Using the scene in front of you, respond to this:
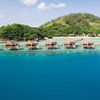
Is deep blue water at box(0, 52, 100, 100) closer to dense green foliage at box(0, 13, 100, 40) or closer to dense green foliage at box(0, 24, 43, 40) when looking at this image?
dense green foliage at box(0, 24, 43, 40)

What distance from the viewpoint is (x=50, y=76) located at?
47.4ft

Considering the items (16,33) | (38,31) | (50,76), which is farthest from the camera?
(38,31)

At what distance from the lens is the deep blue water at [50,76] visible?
10961 millimetres

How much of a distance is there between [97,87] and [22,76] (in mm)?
4420

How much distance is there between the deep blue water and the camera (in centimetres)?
1096

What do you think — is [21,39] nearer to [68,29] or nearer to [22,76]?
[68,29]

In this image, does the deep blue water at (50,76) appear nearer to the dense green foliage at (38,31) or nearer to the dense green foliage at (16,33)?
the dense green foliage at (16,33)

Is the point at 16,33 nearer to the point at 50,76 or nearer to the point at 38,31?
the point at 38,31

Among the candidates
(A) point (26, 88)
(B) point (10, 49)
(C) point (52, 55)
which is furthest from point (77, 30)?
(A) point (26, 88)

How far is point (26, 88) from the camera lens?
11.9m

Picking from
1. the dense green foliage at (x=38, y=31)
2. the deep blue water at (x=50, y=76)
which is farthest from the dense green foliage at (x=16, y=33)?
the deep blue water at (x=50, y=76)

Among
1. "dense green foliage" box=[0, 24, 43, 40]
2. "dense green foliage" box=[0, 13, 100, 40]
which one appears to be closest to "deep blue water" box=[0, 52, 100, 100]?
"dense green foliage" box=[0, 24, 43, 40]

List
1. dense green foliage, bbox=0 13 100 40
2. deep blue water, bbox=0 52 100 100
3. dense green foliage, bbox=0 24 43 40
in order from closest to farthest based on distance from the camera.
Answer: deep blue water, bbox=0 52 100 100 < dense green foliage, bbox=0 24 43 40 < dense green foliage, bbox=0 13 100 40

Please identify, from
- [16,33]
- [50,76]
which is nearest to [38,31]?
[16,33]
